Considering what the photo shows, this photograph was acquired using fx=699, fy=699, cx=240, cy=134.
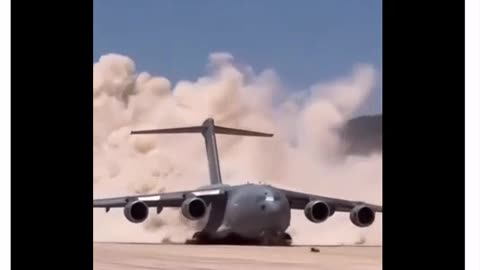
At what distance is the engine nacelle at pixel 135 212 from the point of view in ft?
38.8

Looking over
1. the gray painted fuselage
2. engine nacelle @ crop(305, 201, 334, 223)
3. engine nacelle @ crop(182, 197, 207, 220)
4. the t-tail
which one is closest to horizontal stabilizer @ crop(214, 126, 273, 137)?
the t-tail

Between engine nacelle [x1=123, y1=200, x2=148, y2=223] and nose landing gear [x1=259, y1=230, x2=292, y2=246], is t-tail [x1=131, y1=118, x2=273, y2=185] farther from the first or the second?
engine nacelle [x1=123, y1=200, x2=148, y2=223]

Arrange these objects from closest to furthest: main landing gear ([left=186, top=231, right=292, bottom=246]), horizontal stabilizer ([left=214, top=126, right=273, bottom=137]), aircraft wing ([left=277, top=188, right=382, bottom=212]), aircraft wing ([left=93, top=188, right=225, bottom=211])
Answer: main landing gear ([left=186, top=231, right=292, bottom=246]) < aircraft wing ([left=93, top=188, right=225, bottom=211]) < aircraft wing ([left=277, top=188, right=382, bottom=212]) < horizontal stabilizer ([left=214, top=126, right=273, bottom=137])

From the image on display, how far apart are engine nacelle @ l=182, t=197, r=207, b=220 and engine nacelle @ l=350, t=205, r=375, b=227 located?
281cm

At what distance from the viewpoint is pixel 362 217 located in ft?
42.2

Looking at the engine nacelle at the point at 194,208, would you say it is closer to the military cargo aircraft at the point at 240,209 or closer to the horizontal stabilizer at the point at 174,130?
the military cargo aircraft at the point at 240,209

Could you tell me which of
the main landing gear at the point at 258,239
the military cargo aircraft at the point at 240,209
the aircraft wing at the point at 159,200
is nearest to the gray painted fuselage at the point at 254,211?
the military cargo aircraft at the point at 240,209

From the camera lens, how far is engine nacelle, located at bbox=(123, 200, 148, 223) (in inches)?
465

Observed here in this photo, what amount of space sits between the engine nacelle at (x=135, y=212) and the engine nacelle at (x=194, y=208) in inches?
50.8

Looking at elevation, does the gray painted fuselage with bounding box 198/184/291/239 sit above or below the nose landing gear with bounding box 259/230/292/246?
above

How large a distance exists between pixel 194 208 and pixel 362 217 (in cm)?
314

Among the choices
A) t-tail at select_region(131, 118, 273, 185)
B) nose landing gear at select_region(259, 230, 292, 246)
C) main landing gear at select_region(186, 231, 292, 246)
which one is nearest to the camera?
nose landing gear at select_region(259, 230, 292, 246)
